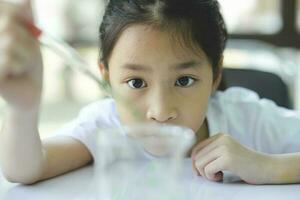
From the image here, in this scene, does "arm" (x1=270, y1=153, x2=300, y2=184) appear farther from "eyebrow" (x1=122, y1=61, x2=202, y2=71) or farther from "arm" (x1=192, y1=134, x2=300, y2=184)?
"eyebrow" (x1=122, y1=61, x2=202, y2=71)

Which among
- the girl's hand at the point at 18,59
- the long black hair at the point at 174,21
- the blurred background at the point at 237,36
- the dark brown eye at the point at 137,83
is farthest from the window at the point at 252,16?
the girl's hand at the point at 18,59

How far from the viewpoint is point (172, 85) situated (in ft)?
2.69

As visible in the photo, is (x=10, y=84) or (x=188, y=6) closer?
(x=10, y=84)

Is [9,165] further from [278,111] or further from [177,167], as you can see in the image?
[278,111]

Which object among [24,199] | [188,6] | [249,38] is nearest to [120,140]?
[24,199]

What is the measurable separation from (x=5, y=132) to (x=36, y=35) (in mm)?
209

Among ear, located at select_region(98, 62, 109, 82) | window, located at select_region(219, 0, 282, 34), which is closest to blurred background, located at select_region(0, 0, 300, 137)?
window, located at select_region(219, 0, 282, 34)

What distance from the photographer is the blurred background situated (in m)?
2.42

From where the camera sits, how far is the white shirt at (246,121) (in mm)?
989

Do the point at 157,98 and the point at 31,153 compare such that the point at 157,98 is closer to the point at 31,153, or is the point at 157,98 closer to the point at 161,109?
the point at 161,109

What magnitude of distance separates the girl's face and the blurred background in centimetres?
138

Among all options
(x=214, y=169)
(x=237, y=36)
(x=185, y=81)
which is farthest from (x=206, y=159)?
(x=237, y=36)

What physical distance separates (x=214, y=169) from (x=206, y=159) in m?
0.02

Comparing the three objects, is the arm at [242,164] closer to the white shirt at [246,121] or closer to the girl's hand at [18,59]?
the white shirt at [246,121]
